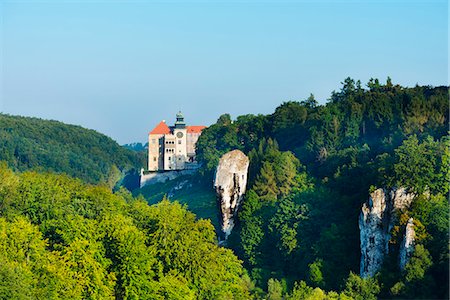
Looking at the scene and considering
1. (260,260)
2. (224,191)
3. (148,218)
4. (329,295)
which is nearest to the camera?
(329,295)

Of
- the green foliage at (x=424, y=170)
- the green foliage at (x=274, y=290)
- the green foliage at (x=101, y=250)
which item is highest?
the green foliage at (x=424, y=170)

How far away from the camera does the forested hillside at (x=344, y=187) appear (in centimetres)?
5066

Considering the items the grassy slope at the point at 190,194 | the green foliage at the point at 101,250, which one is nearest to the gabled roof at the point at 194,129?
the grassy slope at the point at 190,194

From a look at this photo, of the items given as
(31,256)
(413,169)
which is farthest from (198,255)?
(413,169)

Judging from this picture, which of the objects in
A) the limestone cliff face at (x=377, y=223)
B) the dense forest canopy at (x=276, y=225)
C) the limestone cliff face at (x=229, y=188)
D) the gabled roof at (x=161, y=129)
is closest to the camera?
the dense forest canopy at (x=276, y=225)

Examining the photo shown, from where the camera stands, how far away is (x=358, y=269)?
54844 mm

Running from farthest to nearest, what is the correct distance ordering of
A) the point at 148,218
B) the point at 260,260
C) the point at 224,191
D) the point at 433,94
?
the point at 433,94
the point at 224,191
the point at 260,260
the point at 148,218

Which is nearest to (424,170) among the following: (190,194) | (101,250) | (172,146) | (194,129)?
(101,250)

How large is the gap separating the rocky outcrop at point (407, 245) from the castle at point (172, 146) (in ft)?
185

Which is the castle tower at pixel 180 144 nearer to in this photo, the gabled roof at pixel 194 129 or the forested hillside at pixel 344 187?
the gabled roof at pixel 194 129

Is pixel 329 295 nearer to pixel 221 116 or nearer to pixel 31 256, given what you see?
pixel 31 256

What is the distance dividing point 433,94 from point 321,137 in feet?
26.8

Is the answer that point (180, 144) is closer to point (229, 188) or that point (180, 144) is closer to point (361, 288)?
point (229, 188)

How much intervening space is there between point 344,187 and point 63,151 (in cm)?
8819
